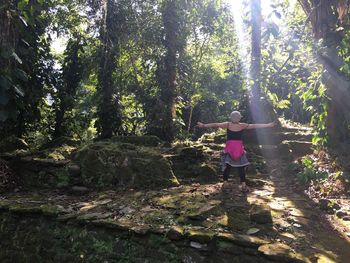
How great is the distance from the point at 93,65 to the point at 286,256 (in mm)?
11624

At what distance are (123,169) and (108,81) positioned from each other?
6976 mm

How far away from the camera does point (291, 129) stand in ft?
35.9

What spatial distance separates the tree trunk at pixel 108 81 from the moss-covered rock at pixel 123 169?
5.93 m

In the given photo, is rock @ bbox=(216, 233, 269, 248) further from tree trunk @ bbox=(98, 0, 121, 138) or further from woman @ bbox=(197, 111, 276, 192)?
tree trunk @ bbox=(98, 0, 121, 138)

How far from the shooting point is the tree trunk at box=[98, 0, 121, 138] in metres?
13.2

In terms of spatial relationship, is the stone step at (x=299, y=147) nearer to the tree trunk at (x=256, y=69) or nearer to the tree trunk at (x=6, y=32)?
the tree trunk at (x=256, y=69)

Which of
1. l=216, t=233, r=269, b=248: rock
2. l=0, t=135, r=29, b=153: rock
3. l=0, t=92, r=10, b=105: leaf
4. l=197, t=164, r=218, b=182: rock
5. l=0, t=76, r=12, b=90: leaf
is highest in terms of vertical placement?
l=0, t=76, r=12, b=90: leaf

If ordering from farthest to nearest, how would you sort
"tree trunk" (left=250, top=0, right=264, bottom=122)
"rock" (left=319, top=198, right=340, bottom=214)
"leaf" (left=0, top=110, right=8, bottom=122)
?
"tree trunk" (left=250, top=0, right=264, bottom=122) → "leaf" (left=0, top=110, right=8, bottom=122) → "rock" (left=319, top=198, right=340, bottom=214)

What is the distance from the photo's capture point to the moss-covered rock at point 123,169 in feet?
22.7

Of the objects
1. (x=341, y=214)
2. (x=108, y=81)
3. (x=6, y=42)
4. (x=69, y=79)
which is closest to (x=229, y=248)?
(x=341, y=214)

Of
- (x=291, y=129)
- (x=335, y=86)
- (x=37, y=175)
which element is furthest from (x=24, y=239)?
(x=291, y=129)

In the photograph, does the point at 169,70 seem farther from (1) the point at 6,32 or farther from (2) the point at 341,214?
(2) the point at 341,214

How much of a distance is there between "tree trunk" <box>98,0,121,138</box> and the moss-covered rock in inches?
234

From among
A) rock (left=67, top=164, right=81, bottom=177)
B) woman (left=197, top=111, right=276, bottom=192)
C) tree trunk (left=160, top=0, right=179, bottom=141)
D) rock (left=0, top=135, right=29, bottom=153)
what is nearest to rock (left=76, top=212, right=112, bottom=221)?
rock (left=67, top=164, right=81, bottom=177)
